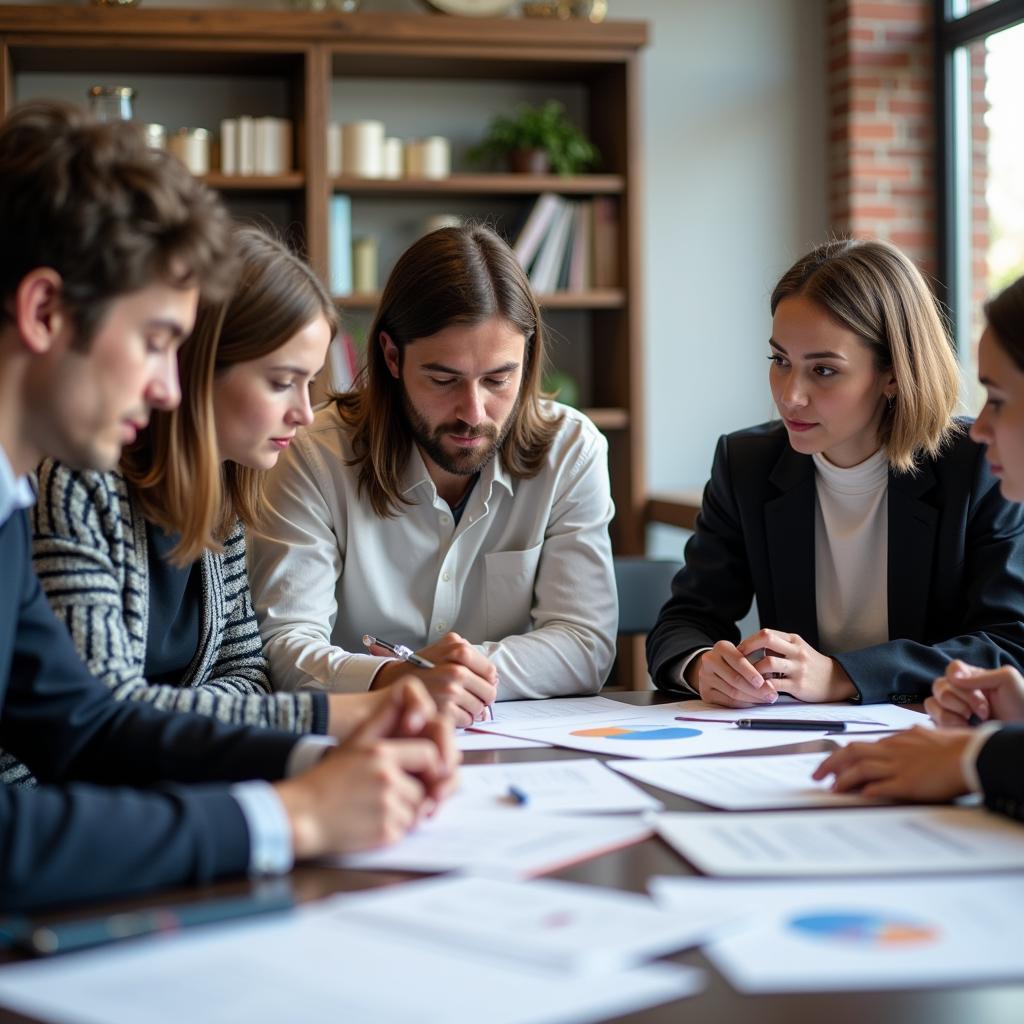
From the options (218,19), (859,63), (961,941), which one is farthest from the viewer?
(859,63)

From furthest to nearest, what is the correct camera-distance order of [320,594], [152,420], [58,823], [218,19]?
[218,19] < [320,594] < [152,420] < [58,823]

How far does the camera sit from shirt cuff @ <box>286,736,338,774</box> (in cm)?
127

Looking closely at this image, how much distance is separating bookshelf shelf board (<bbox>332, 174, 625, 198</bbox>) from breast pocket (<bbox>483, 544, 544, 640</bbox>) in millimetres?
2192

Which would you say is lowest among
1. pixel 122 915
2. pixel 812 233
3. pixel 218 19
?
pixel 122 915

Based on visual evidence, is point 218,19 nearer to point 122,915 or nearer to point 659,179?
point 659,179

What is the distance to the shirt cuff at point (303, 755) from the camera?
4.18 ft

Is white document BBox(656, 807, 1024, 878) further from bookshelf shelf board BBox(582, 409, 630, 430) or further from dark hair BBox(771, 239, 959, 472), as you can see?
bookshelf shelf board BBox(582, 409, 630, 430)

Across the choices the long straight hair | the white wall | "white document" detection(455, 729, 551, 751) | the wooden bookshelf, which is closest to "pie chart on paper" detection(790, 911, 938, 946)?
"white document" detection(455, 729, 551, 751)

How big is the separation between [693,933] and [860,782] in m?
0.45

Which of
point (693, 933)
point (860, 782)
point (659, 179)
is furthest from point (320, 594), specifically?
point (659, 179)

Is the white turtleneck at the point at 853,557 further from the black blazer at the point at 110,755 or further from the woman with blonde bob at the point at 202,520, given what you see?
the black blazer at the point at 110,755

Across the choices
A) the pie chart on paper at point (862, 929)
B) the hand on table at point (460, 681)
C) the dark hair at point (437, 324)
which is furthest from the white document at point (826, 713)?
the pie chart on paper at point (862, 929)

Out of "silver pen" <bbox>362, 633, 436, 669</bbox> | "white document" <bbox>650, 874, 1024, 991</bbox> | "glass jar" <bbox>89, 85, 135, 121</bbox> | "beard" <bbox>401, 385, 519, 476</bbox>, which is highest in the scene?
"glass jar" <bbox>89, 85, 135, 121</bbox>

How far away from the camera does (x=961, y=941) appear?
0.89 metres
